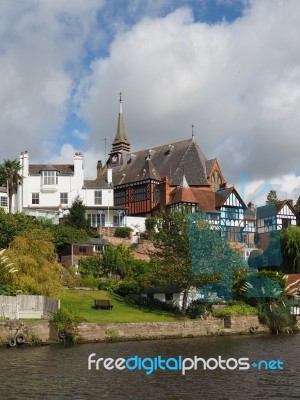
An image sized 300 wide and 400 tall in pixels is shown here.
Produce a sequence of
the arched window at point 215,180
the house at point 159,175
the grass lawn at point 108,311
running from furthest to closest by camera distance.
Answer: the arched window at point 215,180
the house at point 159,175
the grass lawn at point 108,311

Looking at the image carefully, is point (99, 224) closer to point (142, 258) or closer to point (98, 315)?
point (142, 258)

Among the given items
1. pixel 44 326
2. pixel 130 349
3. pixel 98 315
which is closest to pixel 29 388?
pixel 130 349

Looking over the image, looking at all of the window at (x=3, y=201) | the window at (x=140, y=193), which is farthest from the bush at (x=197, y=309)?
the window at (x=140, y=193)

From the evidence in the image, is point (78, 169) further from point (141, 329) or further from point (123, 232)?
Answer: point (141, 329)

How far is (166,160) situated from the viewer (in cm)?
11094

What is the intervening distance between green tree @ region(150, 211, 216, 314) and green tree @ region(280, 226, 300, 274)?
21.7 metres

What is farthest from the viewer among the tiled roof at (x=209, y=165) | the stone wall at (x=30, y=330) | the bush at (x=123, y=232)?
the tiled roof at (x=209, y=165)

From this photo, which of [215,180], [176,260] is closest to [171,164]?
[215,180]

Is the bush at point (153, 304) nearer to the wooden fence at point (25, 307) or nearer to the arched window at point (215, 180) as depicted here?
the wooden fence at point (25, 307)

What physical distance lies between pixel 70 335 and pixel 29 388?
61.2ft

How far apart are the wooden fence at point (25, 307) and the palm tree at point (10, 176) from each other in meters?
45.8

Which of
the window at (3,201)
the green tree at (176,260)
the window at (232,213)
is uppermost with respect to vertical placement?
the window at (3,201)

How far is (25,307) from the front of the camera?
1759 inches

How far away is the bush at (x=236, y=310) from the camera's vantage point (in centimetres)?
5545
